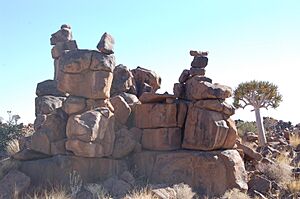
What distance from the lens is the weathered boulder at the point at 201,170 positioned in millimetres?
A: 11836

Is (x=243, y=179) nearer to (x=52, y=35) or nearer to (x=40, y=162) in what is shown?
(x=40, y=162)

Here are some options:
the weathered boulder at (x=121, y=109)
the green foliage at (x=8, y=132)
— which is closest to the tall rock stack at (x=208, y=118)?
the weathered boulder at (x=121, y=109)

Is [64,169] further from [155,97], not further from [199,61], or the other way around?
[199,61]

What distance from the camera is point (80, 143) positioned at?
36.7 feet

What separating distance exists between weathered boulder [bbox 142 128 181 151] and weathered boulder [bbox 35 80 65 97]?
15.0ft

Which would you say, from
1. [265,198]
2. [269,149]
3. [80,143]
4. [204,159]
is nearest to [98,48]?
[80,143]

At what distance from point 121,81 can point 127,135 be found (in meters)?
2.87

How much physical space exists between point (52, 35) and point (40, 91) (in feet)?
8.18

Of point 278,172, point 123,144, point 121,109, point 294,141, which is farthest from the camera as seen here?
point 294,141

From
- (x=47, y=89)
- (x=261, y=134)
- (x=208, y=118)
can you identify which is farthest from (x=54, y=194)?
(x=261, y=134)

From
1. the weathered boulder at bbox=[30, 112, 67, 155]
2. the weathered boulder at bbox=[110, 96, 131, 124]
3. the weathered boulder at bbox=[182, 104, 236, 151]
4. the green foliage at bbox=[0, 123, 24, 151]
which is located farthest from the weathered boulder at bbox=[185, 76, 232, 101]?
the green foliage at bbox=[0, 123, 24, 151]

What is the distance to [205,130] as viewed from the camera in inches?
484

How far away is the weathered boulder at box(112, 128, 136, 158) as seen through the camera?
1220 centimetres

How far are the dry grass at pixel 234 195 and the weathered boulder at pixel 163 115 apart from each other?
111 inches
